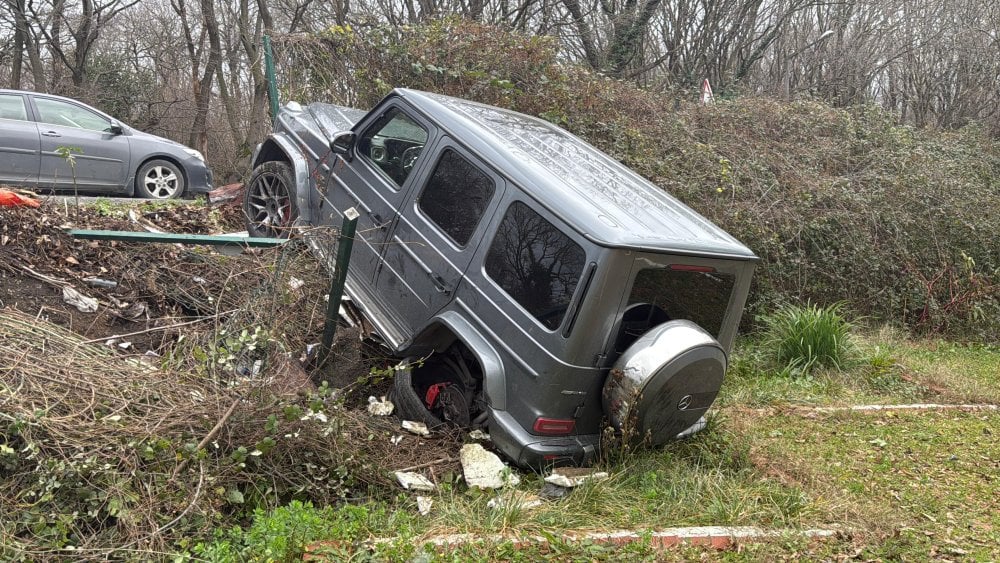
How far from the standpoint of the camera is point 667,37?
20.4 metres

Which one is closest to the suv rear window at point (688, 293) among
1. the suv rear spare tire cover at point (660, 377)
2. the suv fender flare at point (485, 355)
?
the suv rear spare tire cover at point (660, 377)

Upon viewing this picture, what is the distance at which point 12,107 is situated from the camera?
33.5 feet

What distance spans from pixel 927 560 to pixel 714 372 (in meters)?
1.38

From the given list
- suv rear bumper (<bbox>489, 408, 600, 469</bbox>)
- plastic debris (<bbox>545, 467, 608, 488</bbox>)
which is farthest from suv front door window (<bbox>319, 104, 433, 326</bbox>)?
plastic debris (<bbox>545, 467, 608, 488</bbox>)

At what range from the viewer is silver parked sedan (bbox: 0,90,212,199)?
10.1m

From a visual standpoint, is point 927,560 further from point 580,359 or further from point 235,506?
point 235,506

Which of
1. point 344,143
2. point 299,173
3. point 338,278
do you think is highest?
point 344,143

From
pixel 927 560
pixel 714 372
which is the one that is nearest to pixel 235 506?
pixel 714 372

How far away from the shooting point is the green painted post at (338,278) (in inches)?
187

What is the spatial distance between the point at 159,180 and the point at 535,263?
335 inches

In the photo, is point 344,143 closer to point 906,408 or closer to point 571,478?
point 571,478

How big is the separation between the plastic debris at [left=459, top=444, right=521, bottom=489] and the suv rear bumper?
0.09 meters

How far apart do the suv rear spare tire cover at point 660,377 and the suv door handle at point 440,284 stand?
116cm

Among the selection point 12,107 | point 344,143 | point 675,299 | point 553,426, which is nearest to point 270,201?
point 344,143
